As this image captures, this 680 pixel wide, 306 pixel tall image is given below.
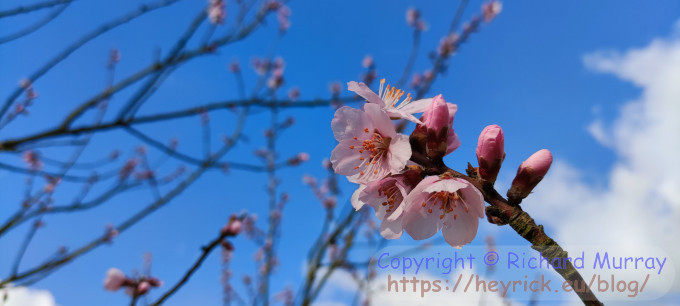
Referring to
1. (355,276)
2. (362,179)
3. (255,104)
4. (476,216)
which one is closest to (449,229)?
(476,216)

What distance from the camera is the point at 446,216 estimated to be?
0.96 meters

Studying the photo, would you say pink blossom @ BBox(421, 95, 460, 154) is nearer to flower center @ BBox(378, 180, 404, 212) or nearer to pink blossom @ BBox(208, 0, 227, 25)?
flower center @ BBox(378, 180, 404, 212)

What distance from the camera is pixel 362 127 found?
1002mm

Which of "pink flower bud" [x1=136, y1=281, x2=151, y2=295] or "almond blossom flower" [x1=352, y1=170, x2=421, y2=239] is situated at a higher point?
"pink flower bud" [x1=136, y1=281, x2=151, y2=295]

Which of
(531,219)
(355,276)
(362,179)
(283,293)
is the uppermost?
(283,293)

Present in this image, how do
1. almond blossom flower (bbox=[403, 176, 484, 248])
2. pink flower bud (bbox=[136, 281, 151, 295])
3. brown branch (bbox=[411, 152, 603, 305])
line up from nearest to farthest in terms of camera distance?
brown branch (bbox=[411, 152, 603, 305])
almond blossom flower (bbox=[403, 176, 484, 248])
pink flower bud (bbox=[136, 281, 151, 295])

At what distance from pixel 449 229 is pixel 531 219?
326mm

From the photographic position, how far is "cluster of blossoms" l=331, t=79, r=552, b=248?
76cm

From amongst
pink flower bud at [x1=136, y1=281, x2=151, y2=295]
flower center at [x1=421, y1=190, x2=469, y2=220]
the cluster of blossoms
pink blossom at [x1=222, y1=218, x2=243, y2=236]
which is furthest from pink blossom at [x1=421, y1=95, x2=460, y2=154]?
pink flower bud at [x1=136, y1=281, x2=151, y2=295]

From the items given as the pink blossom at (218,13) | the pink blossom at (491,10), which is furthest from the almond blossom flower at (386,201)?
the pink blossom at (491,10)

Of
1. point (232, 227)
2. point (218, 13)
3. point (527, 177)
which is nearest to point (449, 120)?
point (527, 177)

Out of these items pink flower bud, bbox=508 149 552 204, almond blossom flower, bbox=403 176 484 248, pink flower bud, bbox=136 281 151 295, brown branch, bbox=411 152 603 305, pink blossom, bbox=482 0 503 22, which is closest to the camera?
brown branch, bbox=411 152 603 305

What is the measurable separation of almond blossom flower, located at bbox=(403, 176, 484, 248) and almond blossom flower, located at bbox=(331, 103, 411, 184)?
123 mm

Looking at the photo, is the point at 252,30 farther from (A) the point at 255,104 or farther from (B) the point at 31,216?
(B) the point at 31,216
